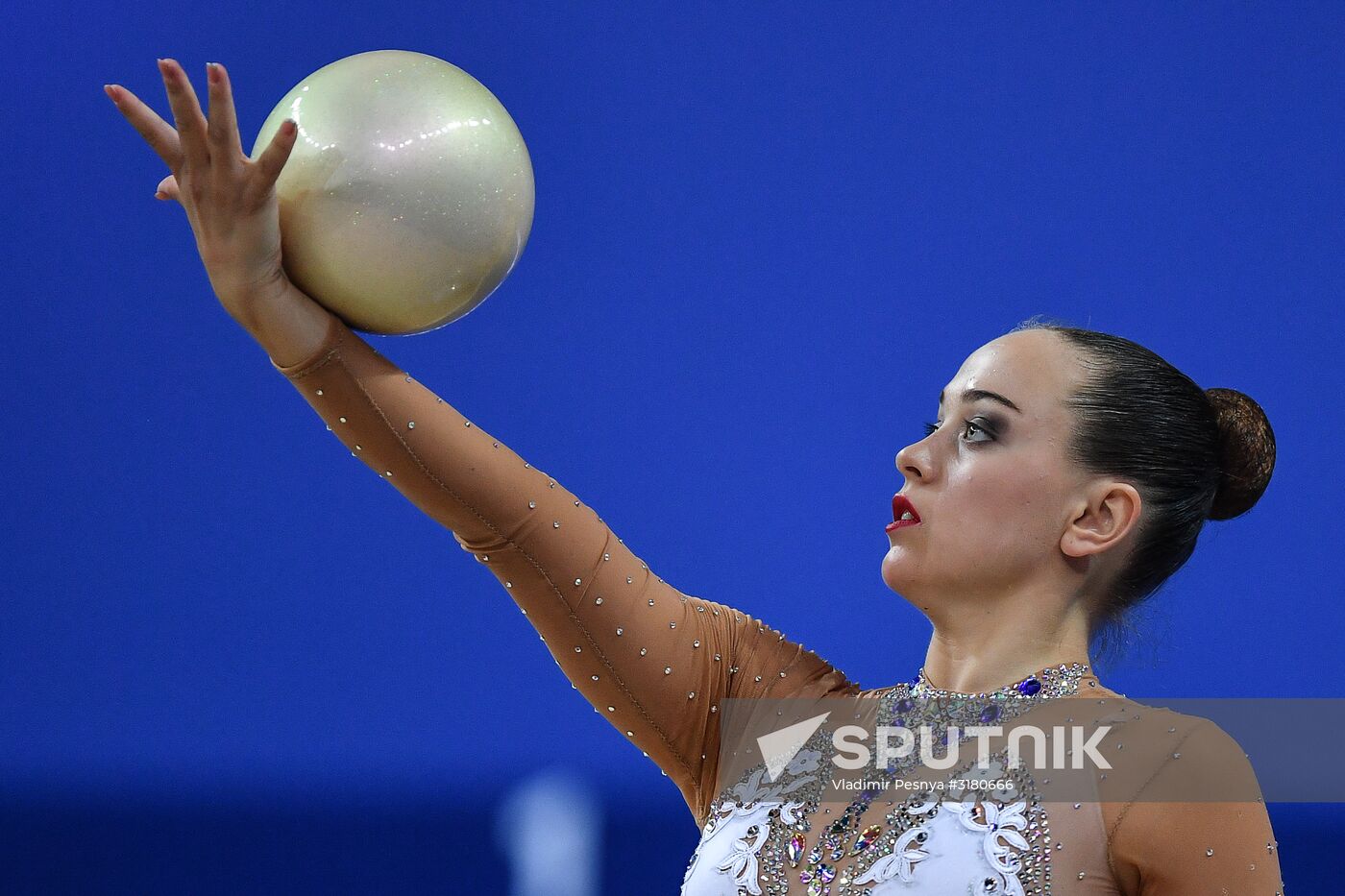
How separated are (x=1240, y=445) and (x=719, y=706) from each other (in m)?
0.45

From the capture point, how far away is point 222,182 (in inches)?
32.4

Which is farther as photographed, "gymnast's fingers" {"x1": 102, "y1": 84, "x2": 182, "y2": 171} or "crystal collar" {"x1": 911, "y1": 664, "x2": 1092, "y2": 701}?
"crystal collar" {"x1": 911, "y1": 664, "x2": 1092, "y2": 701}

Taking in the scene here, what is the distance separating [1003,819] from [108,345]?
147cm

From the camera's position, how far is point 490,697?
6.38ft

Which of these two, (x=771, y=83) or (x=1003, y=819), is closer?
(x=1003, y=819)

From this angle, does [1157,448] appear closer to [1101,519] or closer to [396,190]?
[1101,519]

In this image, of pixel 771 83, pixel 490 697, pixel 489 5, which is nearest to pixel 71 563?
pixel 490 697

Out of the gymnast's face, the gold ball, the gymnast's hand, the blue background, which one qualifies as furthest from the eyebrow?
the blue background

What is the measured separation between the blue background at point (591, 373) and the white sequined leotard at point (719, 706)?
807mm

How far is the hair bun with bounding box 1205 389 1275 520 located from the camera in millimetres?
1177

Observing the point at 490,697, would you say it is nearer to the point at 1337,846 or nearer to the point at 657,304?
the point at 657,304

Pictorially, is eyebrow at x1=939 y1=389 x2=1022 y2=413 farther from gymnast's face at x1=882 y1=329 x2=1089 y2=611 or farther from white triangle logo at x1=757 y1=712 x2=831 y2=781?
white triangle logo at x1=757 y1=712 x2=831 y2=781

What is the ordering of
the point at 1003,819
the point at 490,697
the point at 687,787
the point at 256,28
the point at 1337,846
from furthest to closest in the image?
the point at 256,28 → the point at 490,697 → the point at 1337,846 → the point at 687,787 → the point at 1003,819

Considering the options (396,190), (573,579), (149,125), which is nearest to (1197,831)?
(573,579)
